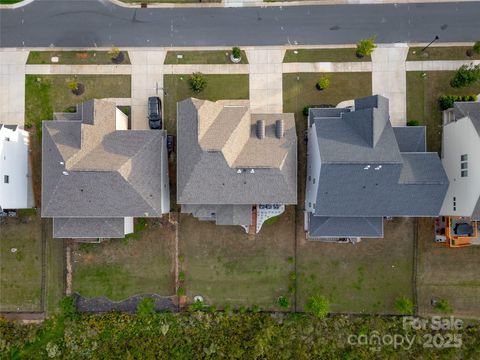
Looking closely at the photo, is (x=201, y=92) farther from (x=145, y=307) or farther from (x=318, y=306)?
(x=318, y=306)

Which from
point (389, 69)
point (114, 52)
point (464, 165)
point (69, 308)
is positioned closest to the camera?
point (464, 165)

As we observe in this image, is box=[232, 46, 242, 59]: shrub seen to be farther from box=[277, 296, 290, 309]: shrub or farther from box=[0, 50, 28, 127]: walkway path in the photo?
box=[277, 296, 290, 309]: shrub

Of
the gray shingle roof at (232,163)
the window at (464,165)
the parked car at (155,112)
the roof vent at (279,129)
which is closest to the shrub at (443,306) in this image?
the window at (464,165)

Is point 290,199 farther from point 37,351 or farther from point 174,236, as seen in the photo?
point 37,351

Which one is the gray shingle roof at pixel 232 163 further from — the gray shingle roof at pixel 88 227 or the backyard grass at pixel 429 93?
the backyard grass at pixel 429 93

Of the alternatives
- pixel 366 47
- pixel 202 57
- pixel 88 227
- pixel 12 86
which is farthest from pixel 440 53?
pixel 12 86
